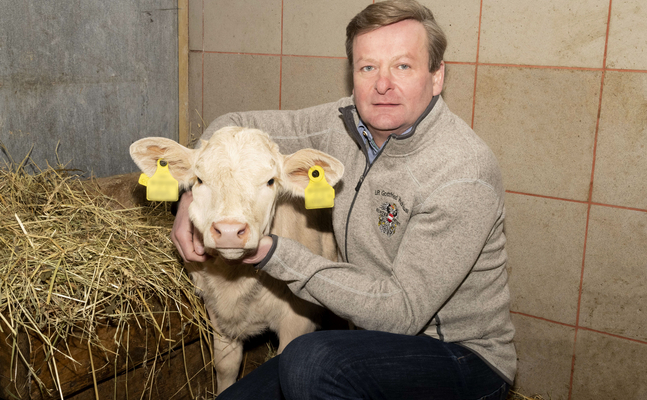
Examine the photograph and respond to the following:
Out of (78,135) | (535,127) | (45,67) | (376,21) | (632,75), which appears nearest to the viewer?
(376,21)

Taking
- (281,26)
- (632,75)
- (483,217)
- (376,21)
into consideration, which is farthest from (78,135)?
(632,75)

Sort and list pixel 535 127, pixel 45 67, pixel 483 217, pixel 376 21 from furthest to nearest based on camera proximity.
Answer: pixel 45 67, pixel 535 127, pixel 376 21, pixel 483 217

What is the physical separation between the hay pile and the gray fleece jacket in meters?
0.81

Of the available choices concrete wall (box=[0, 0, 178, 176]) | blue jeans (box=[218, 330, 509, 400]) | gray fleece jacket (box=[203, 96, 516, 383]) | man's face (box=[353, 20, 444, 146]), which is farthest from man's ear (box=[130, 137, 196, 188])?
concrete wall (box=[0, 0, 178, 176])

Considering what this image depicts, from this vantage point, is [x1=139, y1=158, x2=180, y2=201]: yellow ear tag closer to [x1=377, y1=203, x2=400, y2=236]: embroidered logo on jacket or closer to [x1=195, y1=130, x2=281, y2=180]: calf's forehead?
[x1=195, y1=130, x2=281, y2=180]: calf's forehead

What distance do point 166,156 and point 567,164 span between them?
7.06 ft

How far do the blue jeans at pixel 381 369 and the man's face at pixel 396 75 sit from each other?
0.90 meters

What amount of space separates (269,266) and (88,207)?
1612 mm

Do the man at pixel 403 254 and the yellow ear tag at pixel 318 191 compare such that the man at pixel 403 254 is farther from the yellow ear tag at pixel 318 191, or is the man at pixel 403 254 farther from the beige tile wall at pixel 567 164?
the beige tile wall at pixel 567 164

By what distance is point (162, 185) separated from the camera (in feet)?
7.87

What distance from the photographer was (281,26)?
3957 millimetres

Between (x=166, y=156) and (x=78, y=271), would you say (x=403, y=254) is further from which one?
(x=78, y=271)

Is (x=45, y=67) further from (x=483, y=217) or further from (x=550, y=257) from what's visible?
(x=550, y=257)

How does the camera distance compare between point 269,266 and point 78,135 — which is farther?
point 78,135
